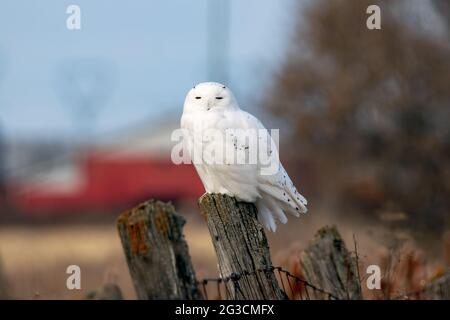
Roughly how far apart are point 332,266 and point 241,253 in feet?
1.95

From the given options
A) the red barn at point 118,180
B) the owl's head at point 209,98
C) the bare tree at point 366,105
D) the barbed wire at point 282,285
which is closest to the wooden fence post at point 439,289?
the barbed wire at point 282,285

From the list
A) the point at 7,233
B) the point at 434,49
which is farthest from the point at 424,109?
the point at 7,233

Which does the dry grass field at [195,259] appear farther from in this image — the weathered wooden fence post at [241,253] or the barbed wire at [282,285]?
the weathered wooden fence post at [241,253]

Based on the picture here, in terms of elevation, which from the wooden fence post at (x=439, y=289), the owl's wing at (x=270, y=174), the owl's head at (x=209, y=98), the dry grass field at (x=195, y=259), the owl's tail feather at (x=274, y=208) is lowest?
the dry grass field at (x=195, y=259)

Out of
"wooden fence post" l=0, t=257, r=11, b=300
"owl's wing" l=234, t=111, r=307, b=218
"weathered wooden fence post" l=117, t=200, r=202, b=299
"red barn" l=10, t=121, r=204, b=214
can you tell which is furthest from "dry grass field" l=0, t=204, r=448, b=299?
"red barn" l=10, t=121, r=204, b=214

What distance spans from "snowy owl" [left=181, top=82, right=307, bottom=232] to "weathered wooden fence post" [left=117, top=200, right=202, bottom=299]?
A: 158 centimetres

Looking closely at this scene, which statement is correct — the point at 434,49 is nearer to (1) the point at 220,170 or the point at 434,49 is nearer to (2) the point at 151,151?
(1) the point at 220,170

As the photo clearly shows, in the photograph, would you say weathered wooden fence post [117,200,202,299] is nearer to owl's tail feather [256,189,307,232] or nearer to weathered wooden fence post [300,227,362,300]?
weathered wooden fence post [300,227,362,300]

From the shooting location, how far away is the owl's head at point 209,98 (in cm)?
587

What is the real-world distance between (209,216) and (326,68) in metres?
16.8

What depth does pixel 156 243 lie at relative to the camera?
4.12 m

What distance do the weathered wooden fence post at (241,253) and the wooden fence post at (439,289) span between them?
83 cm

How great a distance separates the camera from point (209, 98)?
587 centimetres

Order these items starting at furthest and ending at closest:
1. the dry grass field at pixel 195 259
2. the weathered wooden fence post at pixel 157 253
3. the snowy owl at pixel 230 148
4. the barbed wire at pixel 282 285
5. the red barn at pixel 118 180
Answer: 1. the red barn at pixel 118 180
2. the dry grass field at pixel 195 259
3. the snowy owl at pixel 230 148
4. the barbed wire at pixel 282 285
5. the weathered wooden fence post at pixel 157 253
